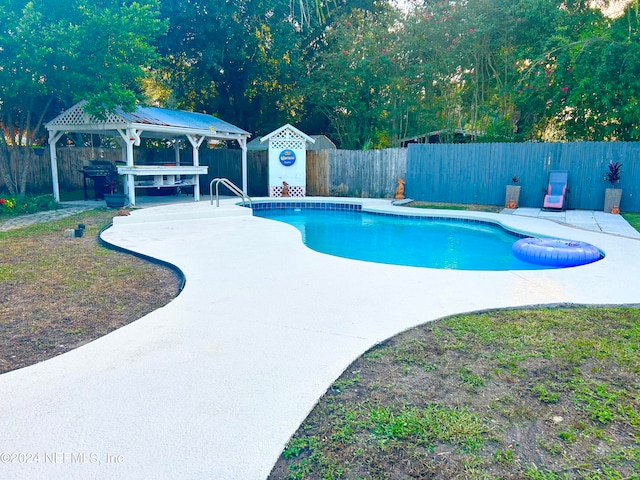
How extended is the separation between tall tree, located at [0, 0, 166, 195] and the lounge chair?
1030cm

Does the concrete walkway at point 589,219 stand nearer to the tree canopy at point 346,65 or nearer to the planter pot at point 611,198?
the planter pot at point 611,198

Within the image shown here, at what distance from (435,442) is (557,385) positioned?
97 centimetres

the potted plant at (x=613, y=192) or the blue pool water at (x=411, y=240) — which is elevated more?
the potted plant at (x=613, y=192)

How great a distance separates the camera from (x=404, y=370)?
2783 millimetres

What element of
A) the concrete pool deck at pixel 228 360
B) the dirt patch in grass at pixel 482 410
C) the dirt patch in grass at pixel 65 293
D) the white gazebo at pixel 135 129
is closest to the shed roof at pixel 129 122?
the white gazebo at pixel 135 129

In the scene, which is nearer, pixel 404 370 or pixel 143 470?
pixel 143 470

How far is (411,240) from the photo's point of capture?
9016 mm

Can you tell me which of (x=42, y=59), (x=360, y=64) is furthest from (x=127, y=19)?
(x=360, y=64)

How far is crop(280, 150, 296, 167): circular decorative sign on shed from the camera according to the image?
1479 centimetres

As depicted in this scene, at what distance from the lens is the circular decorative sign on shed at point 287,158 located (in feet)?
48.5

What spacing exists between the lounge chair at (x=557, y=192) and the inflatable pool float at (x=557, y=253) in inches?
205

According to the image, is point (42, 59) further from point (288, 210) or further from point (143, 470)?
point (143, 470)

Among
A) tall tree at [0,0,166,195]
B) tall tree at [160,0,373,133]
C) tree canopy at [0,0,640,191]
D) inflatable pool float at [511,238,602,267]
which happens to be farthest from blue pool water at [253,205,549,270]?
tall tree at [160,0,373,133]

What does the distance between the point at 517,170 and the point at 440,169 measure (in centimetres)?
214
